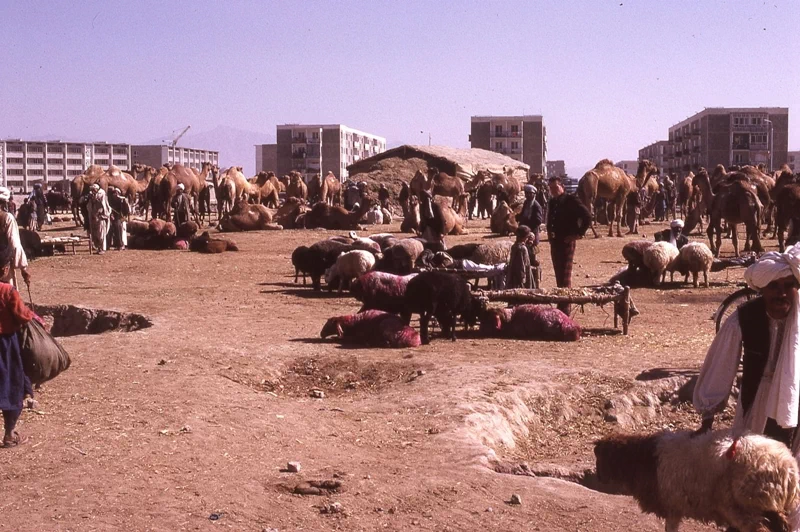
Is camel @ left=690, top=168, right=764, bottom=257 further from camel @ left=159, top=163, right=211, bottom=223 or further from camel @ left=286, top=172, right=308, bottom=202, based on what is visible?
camel @ left=286, top=172, right=308, bottom=202

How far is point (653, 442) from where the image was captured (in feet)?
15.4

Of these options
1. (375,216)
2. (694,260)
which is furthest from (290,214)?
(694,260)

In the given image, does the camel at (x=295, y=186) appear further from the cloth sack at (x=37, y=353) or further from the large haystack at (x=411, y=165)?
the cloth sack at (x=37, y=353)

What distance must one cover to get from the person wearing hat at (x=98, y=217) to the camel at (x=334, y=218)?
8.49 meters

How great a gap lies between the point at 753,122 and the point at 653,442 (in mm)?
88779

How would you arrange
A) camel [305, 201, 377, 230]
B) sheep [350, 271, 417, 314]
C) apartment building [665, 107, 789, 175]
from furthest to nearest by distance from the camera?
apartment building [665, 107, 789, 175]
camel [305, 201, 377, 230]
sheep [350, 271, 417, 314]

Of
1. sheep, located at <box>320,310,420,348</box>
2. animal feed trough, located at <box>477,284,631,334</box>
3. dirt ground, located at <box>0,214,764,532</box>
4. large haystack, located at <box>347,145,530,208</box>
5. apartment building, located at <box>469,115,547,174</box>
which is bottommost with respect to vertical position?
dirt ground, located at <box>0,214,764,532</box>

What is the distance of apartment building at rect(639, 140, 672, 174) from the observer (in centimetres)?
11418

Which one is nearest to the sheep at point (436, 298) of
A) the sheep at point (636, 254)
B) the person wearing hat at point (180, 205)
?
the sheep at point (636, 254)

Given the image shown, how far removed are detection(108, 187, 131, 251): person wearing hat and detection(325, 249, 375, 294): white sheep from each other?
939 cm

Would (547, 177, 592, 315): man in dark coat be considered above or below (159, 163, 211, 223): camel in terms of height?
below

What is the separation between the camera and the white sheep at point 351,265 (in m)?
14.3

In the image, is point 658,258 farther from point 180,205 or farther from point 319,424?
point 180,205

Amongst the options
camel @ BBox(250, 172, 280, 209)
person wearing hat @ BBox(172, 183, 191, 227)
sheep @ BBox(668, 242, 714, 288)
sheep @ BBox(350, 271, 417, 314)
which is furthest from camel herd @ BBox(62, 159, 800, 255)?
sheep @ BBox(350, 271, 417, 314)
